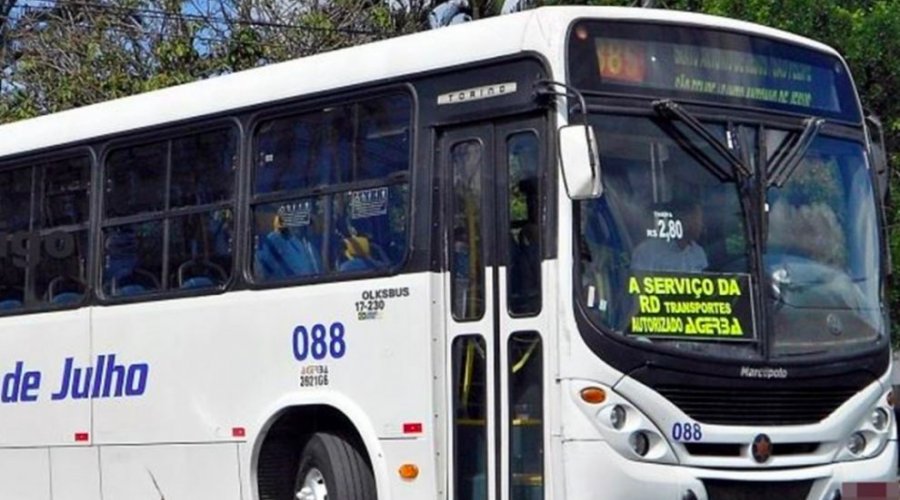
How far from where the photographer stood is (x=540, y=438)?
31.0 ft

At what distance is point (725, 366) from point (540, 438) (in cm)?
110

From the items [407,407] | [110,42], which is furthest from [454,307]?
[110,42]

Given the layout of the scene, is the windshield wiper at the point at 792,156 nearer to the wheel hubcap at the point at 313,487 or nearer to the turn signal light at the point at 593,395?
the turn signal light at the point at 593,395

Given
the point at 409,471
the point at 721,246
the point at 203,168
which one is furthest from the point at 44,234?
the point at 721,246

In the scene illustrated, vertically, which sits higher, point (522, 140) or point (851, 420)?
point (522, 140)

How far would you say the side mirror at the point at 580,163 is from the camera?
9023 mm

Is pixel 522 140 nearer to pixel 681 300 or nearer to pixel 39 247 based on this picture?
pixel 681 300

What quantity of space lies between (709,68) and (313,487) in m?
3.53

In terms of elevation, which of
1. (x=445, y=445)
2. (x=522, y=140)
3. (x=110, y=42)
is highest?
(x=110, y=42)

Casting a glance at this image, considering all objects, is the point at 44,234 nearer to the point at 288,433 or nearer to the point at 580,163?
the point at 288,433

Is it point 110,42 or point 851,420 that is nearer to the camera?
point 851,420

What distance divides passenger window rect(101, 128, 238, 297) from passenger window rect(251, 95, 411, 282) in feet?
1.14

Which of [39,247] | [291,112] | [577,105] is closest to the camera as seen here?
[577,105]

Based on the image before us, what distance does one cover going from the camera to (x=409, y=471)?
32.8 ft
